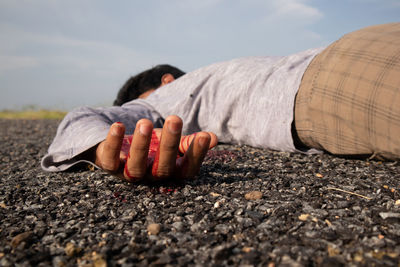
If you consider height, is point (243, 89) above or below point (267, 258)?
above

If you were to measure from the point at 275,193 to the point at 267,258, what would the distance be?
0.59m

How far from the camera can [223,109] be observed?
2.66m

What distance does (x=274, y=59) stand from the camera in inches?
109

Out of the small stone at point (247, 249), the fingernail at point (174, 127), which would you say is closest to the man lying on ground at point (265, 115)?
the fingernail at point (174, 127)

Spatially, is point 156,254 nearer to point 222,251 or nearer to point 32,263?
point 222,251

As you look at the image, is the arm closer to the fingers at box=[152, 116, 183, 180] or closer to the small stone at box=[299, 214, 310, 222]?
the fingers at box=[152, 116, 183, 180]

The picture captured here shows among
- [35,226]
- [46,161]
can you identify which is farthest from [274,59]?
[35,226]

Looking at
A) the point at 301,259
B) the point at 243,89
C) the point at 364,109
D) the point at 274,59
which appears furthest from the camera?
the point at 274,59

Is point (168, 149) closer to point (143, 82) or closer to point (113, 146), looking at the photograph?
point (113, 146)

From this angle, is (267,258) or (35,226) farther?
(35,226)

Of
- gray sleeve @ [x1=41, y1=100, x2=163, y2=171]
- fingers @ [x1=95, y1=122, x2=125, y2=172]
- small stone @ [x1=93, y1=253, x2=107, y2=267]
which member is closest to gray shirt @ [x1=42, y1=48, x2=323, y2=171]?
gray sleeve @ [x1=41, y1=100, x2=163, y2=171]

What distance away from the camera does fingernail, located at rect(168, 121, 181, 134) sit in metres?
1.26

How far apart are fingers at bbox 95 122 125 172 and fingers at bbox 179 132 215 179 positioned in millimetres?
314

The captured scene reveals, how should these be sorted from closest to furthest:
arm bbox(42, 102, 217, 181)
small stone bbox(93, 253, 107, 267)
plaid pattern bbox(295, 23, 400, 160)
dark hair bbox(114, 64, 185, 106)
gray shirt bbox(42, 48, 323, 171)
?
small stone bbox(93, 253, 107, 267)
arm bbox(42, 102, 217, 181)
plaid pattern bbox(295, 23, 400, 160)
gray shirt bbox(42, 48, 323, 171)
dark hair bbox(114, 64, 185, 106)
